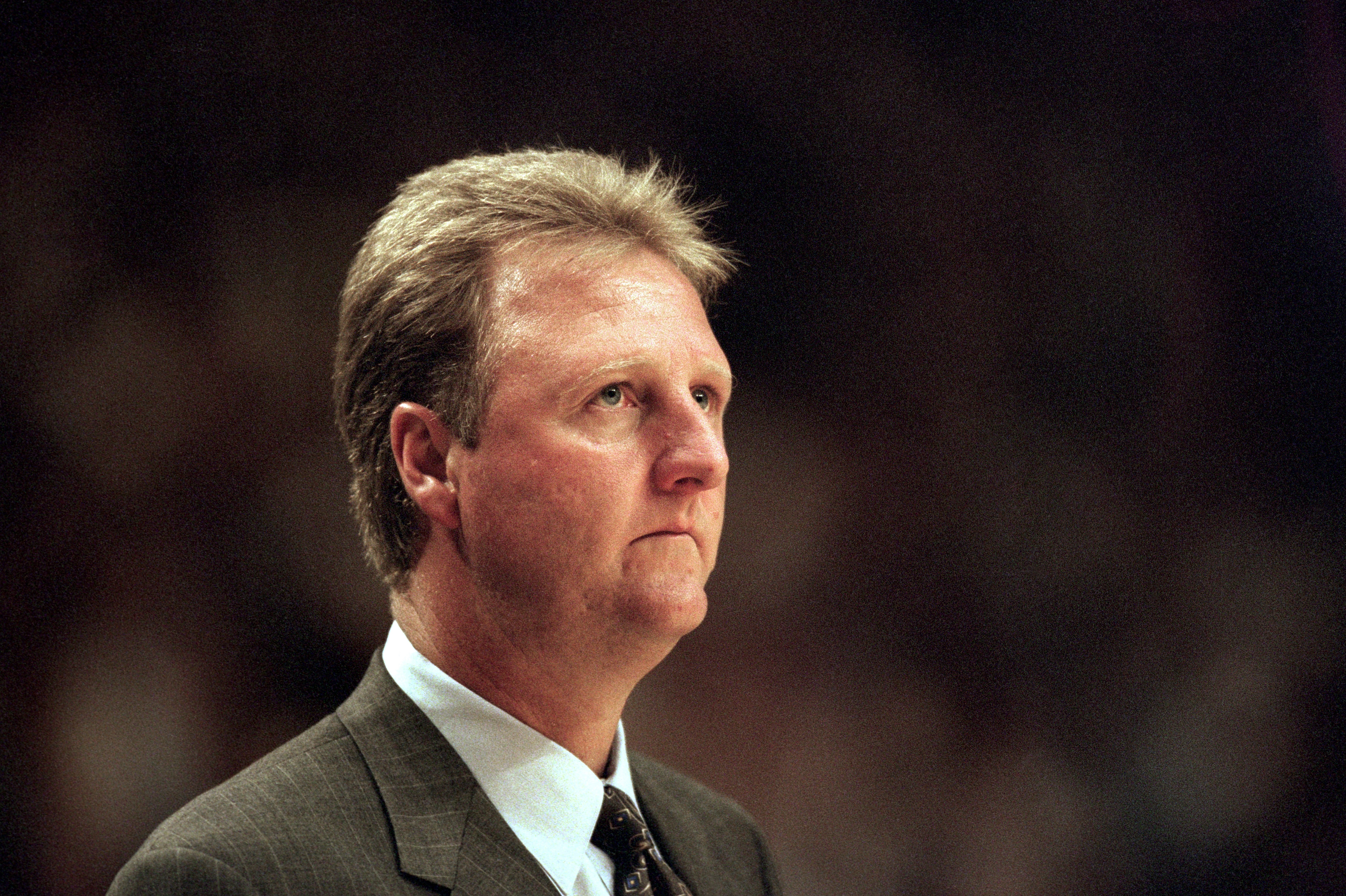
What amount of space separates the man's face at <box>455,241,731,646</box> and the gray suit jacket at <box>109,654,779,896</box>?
20 centimetres

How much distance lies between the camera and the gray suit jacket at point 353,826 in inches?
45.9

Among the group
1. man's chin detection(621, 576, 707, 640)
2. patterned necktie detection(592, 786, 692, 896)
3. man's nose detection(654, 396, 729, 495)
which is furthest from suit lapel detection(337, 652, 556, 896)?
man's nose detection(654, 396, 729, 495)

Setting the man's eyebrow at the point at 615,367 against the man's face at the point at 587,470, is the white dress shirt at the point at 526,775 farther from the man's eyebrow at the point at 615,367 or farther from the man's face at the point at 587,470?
the man's eyebrow at the point at 615,367

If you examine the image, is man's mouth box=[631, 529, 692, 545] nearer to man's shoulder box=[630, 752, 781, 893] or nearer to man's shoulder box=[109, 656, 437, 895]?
man's shoulder box=[109, 656, 437, 895]

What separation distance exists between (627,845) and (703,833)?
11.0 inches

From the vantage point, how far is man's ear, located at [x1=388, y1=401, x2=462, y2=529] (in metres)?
1.40

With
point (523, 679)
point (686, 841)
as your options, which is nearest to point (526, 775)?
point (523, 679)

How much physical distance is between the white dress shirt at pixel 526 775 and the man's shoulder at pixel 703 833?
223 mm

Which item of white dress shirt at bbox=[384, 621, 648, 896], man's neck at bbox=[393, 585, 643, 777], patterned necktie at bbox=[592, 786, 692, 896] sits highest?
man's neck at bbox=[393, 585, 643, 777]

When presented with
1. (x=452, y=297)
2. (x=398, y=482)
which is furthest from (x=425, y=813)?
(x=452, y=297)

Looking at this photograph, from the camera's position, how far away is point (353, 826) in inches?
49.6

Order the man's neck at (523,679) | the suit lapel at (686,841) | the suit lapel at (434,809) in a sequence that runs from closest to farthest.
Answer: the suit lapel at (434,809)
the man's neck at (523,679)
the suit lapel at (686,841)

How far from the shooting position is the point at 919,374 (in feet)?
6.64

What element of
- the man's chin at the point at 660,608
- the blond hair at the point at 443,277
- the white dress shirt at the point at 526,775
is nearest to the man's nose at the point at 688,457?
the man's chin at the point at 660,608
